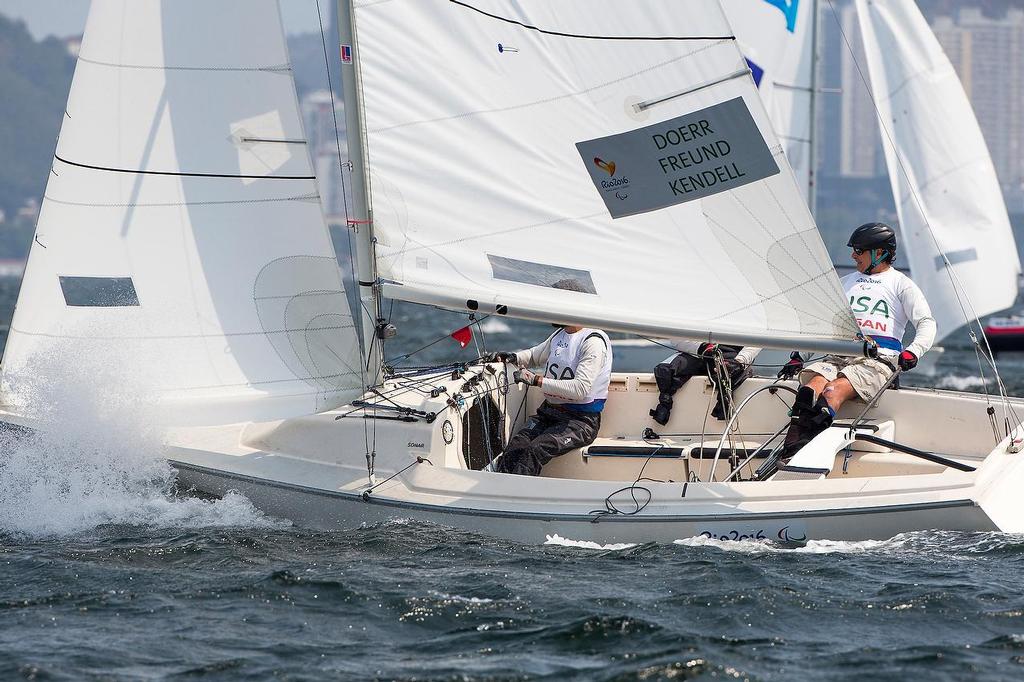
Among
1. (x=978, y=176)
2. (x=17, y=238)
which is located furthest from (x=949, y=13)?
(x=978, y=176)

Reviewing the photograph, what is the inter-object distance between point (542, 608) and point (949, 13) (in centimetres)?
19751

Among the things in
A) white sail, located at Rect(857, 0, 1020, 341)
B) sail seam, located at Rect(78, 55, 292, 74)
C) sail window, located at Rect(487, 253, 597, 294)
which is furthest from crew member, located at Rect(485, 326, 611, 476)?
white sail, located at Rect(857, 0, 1020, 341)

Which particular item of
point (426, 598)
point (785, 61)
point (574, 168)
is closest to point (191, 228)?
point (574, 168)

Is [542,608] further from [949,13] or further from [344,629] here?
[949,13]

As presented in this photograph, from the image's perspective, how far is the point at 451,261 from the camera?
19.9 feet

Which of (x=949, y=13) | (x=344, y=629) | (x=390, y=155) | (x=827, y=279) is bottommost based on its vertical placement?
(x=344, y=629)

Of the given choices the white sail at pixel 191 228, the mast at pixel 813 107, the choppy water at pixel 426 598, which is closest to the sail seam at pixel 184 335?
the white sail at pixel 191 228

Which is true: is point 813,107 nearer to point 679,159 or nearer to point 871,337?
point 871,337

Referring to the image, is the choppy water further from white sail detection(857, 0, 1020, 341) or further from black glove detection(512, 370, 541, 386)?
white sail detection(857, 0, 1020, 341)

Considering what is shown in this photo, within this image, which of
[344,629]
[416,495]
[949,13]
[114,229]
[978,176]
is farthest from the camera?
[949,13]

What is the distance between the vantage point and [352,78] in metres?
6.02

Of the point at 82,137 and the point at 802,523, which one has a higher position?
the point at 82,137

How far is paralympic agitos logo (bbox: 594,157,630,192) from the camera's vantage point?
19.8 ft

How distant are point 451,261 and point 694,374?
76.1 inches
